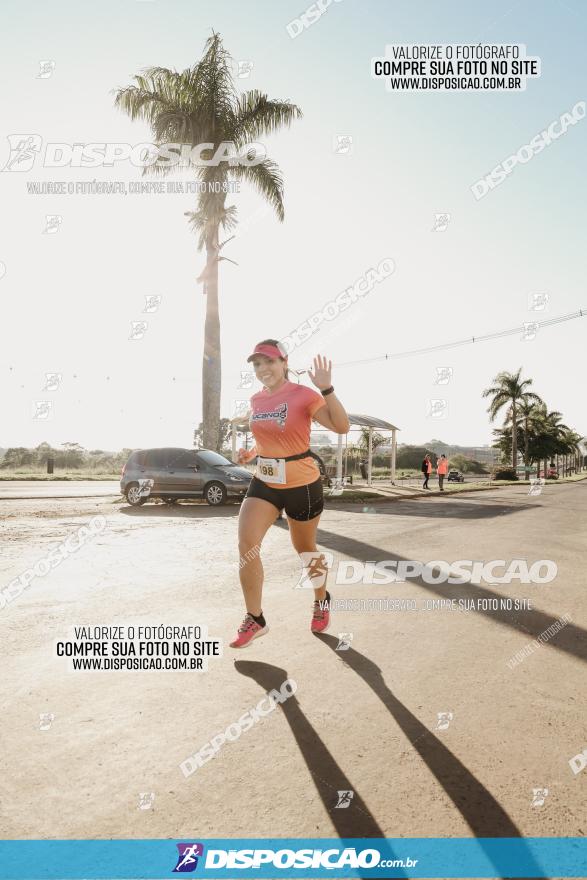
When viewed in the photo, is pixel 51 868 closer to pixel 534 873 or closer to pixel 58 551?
pixel 534 873

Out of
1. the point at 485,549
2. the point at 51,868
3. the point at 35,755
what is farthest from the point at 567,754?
the point at 485,549

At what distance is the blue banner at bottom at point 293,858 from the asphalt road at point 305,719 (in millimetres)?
42

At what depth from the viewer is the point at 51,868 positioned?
1904 mm

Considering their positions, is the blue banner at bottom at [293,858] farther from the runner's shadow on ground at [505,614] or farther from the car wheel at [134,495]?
the car wheel at [134,495]

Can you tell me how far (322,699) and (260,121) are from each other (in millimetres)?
20399

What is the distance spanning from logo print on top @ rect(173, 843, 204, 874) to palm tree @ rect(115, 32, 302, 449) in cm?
1658

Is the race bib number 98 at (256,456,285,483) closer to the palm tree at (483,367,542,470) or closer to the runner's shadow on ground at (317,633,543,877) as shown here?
the runner's shadow on ground at (317,633,543,877)

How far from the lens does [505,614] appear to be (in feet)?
17.0

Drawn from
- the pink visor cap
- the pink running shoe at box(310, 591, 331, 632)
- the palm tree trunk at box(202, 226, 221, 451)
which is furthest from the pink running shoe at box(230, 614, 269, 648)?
the palm tree trunk at box(202, 226, 221, 451)

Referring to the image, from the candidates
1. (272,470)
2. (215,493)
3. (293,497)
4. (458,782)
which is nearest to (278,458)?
(272,470)

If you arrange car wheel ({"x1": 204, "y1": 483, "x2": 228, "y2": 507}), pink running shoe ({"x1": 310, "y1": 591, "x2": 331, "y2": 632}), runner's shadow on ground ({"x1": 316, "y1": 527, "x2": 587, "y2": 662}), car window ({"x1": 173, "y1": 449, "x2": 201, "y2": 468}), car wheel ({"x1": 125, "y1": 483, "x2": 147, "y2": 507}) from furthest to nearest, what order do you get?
car window ({"x1": 173, "y1": 449, "x2": 201, "y2": 468}) → car wheel ({"x1": 204, "y1": 483, "x2": 228, "y2": 507}) → car wheel ({"x1": 125, "y1": 483, "x2": 147, "y2": 507}) → pink running shoe ({"x1": 310, "y1": 591, "x2": 331, "y2": 632}) → runner's shadow on ground ({"x1": 316, "y1": 527, "x2": 587, "y2": 662})

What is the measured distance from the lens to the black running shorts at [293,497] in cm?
426

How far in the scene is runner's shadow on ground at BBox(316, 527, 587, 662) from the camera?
171 inches

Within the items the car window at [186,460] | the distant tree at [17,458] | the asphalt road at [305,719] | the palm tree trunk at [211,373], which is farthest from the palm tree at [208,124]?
the distant tree at [17,458]
